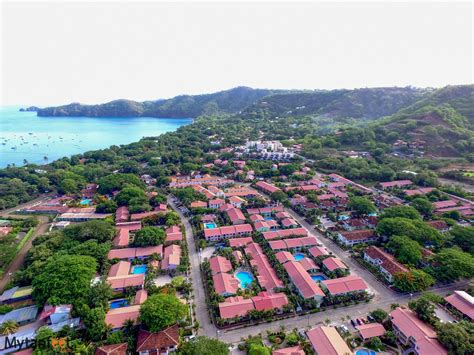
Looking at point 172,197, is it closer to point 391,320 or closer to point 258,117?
point 391,320

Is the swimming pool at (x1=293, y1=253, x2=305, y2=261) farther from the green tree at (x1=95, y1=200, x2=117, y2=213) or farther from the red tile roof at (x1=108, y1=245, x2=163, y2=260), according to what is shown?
the green tree at (x1=95, y1=200, x2=117, y2=213)

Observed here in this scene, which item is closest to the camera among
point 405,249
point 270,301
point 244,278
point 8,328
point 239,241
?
point 8,328

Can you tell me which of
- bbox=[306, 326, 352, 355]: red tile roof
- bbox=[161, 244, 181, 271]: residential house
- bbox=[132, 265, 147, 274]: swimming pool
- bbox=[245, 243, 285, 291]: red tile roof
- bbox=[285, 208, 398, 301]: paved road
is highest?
bbox=[161, 244, 181, 271]: residential house

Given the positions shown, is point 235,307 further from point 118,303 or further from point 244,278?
point 118,303

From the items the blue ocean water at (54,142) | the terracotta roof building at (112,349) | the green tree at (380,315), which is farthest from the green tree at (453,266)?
the blue ocean water at (54,142)

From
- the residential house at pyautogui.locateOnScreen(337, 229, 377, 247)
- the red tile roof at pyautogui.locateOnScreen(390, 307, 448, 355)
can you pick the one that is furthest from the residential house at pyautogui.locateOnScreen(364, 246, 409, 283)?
the red tile roof at pyautogui.locateOnScreen(390, 307, 448, 355)

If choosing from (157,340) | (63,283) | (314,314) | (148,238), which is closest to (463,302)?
(314,314)

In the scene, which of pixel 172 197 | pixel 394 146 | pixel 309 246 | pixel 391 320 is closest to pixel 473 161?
pixel 394 146
